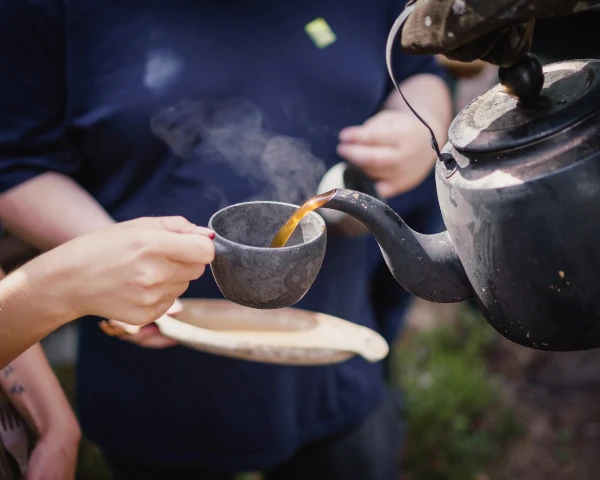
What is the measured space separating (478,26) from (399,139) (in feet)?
3.04

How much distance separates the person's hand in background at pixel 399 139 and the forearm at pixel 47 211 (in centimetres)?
71

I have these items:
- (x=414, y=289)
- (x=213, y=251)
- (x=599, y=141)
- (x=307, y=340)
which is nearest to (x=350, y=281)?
(x=307, y=340)

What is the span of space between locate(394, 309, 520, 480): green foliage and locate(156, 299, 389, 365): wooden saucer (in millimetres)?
1454

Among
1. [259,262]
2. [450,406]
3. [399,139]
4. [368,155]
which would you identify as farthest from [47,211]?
[450,406]

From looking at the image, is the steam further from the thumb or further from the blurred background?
the blurred background

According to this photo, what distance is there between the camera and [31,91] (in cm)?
160

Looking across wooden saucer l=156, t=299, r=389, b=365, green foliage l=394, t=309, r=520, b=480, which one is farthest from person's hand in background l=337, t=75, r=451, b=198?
green foliage l=394, t=309, r=520, b=480

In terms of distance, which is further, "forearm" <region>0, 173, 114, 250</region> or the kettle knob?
"forearm" <region>0, 173, 114, 250</region>

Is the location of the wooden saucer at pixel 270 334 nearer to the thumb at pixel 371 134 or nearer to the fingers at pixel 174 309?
the fingers at pixel 174 309

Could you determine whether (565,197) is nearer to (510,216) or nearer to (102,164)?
(510,216)

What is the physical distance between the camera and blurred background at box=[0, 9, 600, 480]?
305 cm

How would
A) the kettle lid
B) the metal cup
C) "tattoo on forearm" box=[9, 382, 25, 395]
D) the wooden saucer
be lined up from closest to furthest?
the kettle lid → the metal cup → "tattoo on forearm" box=[9, 382, 25, 395] → the wooden saucer

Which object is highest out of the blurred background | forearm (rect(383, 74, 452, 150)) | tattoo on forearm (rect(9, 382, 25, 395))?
tattoo on forearm (rect(9, 382, 25, 395))

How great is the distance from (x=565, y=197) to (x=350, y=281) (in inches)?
40.9
